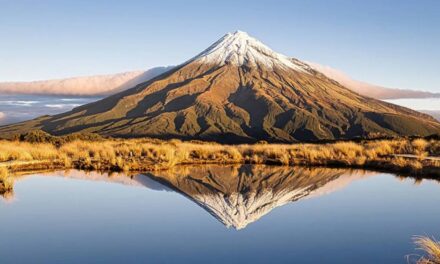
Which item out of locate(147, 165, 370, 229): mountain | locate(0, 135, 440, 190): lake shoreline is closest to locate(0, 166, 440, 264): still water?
locate(147, 165, 370, 229): mountain

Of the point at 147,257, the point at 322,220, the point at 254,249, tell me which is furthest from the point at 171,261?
the point at 322,220

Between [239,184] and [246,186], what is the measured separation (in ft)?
1.94

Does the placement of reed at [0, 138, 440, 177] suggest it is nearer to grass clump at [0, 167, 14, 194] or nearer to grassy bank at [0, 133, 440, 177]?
grassy bank at [0, 133, 440, 177]

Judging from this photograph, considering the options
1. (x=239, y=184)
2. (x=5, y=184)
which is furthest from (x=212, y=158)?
(x=5, y=184)

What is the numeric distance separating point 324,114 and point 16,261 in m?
189

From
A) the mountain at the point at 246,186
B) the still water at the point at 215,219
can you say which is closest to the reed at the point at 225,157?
the mountain at the point at 246,186

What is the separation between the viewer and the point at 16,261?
344 inches

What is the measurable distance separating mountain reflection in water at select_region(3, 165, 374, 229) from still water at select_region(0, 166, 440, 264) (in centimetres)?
4

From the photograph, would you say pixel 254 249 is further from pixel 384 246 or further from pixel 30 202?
pixel 30 202

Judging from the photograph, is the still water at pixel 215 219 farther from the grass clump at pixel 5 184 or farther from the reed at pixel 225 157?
the reed at pixel 225 157

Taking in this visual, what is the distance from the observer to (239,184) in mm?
18766

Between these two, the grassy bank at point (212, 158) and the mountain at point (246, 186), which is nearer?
the mountain at point (246, 186)

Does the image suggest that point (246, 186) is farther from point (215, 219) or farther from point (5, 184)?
point (5, 184)

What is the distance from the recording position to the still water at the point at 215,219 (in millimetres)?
9297
